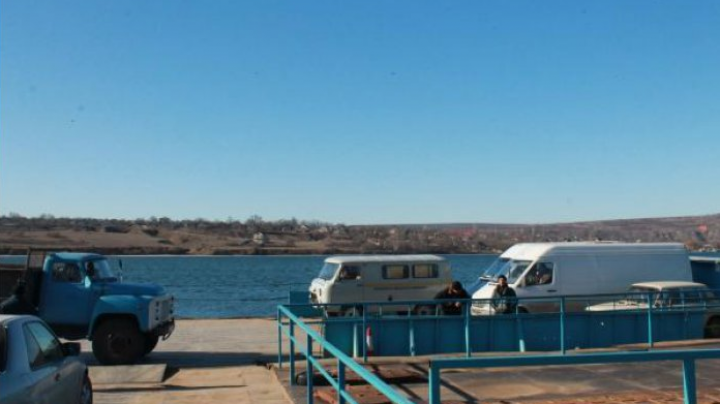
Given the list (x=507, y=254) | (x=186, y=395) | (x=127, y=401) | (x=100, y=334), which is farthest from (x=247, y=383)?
(x=507, y=254)

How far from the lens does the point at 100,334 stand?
48.2ft

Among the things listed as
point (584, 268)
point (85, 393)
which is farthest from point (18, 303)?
point (584, 268)

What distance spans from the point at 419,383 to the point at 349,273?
1296cm

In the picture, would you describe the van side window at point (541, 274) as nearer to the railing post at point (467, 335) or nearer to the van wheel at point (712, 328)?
the van wheel at point (712, 328)

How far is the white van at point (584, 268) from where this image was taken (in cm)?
1941

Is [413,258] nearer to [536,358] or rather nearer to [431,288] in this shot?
[431,288]

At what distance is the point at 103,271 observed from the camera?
628 inches

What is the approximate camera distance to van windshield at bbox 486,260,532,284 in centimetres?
1958

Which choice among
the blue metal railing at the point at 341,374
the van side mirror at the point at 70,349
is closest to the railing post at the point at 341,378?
the blue metal railing at the point at 341,374

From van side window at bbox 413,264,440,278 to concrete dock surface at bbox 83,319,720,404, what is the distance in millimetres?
9322

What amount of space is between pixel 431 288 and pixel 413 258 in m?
1.07

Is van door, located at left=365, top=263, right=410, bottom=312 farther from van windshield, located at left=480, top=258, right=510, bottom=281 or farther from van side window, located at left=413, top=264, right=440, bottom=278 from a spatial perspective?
van windshield, located at left=480, top=258, right=510, bottom=281

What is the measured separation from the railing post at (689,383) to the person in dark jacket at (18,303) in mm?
12589

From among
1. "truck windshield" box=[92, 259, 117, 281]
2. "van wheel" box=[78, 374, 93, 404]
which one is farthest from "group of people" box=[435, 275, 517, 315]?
"van wheel" box=[78, 374, 93, 404]
